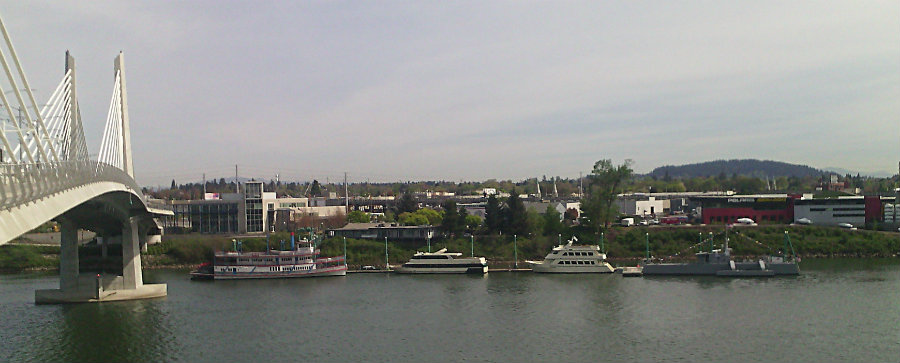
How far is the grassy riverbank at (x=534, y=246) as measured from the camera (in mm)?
47438

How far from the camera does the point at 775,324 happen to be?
82.3 ft

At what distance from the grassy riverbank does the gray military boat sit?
7.16 m

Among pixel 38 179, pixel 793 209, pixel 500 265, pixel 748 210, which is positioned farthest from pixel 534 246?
pixel 38 179

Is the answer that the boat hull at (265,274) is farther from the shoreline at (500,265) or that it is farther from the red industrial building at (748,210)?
the red industrial building at (748,210)

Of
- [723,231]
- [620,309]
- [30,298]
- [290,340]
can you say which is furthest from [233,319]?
[723,231]

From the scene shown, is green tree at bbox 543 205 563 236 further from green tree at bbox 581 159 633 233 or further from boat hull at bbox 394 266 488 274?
boat hull at bbox 394 266 488 274

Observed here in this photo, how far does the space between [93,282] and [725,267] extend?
96.8ft

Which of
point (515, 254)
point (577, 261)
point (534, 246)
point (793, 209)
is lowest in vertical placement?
point (577, 261)

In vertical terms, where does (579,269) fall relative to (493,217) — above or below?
below

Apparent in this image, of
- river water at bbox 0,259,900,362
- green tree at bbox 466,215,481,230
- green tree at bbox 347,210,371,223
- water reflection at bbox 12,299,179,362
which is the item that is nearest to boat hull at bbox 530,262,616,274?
river water at bbox 0,259,900,362

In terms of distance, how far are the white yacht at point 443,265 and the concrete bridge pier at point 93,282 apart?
1378 centimetres

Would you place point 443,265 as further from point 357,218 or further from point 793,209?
point 793,209

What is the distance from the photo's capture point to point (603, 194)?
54000 mm

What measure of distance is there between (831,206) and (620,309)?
33784mm
